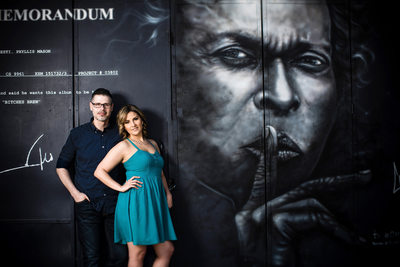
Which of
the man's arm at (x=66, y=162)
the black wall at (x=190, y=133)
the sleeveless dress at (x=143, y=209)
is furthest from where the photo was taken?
the black wall at (x=190, y=133)

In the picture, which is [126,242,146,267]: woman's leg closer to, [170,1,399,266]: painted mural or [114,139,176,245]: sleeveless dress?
[114,139,176,245]: sleeveless dress

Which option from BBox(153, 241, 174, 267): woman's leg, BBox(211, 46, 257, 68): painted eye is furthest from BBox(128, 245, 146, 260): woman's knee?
BBox(211, 46, 257, 68): painted eye

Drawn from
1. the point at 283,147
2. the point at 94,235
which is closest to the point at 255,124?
the point at 283,147

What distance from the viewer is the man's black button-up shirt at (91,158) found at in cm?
262

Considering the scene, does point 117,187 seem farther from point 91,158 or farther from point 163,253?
point 163,253

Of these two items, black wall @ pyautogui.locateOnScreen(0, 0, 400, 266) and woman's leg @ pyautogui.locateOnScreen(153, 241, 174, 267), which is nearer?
woman's leg @ pyautogui.locateOnScreen(153, 241, 174, 267)

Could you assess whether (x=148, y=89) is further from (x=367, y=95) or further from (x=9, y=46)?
(x=367, y=95)

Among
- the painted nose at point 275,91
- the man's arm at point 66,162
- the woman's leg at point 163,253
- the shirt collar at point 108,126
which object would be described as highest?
the painted nose at point 275,91

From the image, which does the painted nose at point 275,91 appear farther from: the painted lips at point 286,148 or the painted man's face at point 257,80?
the painted lips at point 286,148

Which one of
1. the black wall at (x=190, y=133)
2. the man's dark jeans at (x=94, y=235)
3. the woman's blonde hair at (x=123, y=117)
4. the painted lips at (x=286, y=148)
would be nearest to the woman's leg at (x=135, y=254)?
the man's dark jeans at (x=94, y=235)

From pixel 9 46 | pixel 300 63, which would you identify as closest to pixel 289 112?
pixel 300 63

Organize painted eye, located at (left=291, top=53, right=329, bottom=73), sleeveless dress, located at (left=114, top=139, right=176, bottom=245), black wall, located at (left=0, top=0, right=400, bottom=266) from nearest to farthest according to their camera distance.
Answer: sleeveless dress, located at (left=114, top=139, right=176, bottom=245) < black wall, located at (left=0, top=0, right=400, bottom=266) < painted eye, located at (left=291, top=53, right=329, bottom=73)

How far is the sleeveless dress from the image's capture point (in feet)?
7.84

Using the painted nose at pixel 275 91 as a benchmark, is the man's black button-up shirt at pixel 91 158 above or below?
below
